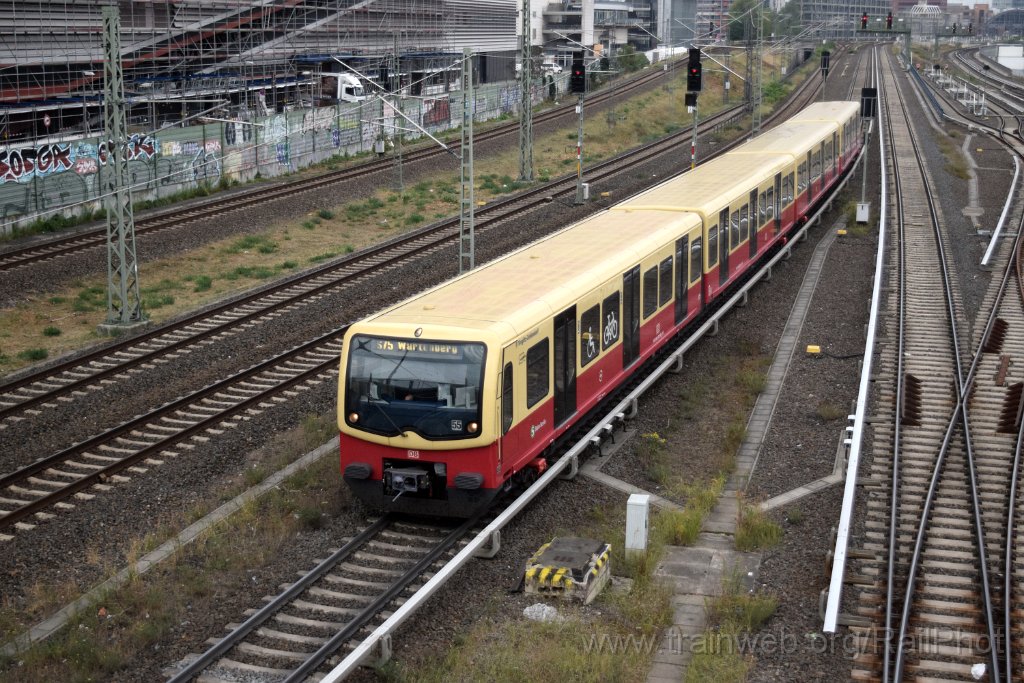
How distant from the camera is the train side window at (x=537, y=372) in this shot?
42.7 feet

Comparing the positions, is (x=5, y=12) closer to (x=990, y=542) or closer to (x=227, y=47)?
(x=227, y=47)

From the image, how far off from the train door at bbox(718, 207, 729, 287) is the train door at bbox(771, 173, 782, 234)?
4.73 metres

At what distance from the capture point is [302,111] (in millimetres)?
43969

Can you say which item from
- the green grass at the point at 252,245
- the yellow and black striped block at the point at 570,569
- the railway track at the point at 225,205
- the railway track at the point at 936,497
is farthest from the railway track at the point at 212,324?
the railway track at the point at 936,497

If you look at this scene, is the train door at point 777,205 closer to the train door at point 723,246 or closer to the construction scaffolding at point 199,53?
the train door at point 723,246

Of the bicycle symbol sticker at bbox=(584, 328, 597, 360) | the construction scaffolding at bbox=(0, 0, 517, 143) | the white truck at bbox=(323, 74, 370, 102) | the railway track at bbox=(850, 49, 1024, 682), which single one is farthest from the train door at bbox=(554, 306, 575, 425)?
the white truck at bbox=(323, 74, 370, 102)

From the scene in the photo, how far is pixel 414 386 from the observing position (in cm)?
1227

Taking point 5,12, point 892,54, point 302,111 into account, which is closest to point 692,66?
point 302,111

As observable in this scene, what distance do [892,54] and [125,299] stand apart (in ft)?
420

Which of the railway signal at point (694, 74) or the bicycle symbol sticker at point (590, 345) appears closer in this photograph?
the bicycle symbol sticker at point (590, 345)

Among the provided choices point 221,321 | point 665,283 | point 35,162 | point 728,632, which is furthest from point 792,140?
point 728,632

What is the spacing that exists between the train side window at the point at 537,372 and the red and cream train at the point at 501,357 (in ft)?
0.08

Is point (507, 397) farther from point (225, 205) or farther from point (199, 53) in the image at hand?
point (199, 53)

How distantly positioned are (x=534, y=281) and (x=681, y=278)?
5154 millimetres
